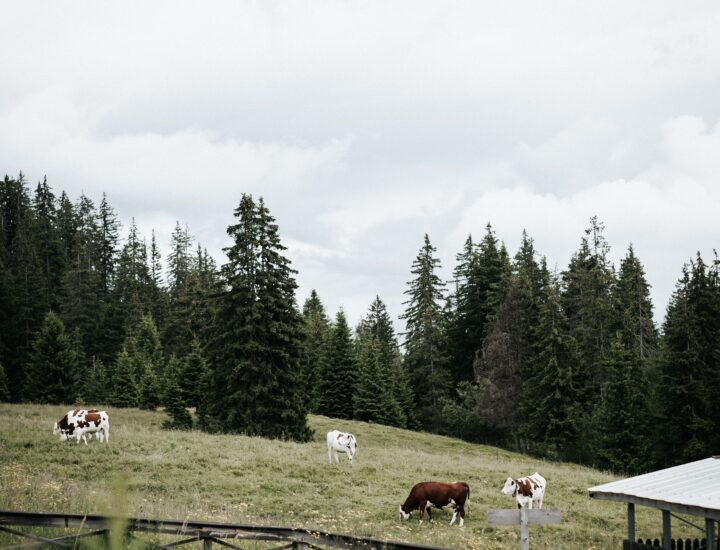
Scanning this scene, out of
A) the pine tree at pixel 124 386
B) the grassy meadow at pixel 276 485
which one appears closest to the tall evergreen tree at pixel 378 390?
the pine tree at pixel 124 386

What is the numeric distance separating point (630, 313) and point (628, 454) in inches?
683

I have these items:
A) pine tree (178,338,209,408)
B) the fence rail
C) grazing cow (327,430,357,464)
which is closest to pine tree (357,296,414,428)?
pine tree (178,338,209,408)

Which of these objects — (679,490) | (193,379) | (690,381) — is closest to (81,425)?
(679,490)

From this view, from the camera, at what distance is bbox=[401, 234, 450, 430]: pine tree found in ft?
234

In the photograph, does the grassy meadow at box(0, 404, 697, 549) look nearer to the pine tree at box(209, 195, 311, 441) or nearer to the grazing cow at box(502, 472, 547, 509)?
the grazing cow at box(502, 472, 547, 509)

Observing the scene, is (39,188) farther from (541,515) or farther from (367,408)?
(541,515)

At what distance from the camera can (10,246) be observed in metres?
119

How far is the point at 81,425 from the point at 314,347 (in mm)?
54434

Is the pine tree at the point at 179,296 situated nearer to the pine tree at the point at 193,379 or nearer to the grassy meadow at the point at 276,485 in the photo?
the pine tree at the point at 193,379

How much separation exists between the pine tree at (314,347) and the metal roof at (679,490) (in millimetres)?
41023

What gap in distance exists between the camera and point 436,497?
758 inches

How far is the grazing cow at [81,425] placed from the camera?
87.2ft

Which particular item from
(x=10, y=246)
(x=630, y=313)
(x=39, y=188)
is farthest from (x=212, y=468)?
(x=39, y=188)

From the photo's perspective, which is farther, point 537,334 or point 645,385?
point 537,334
